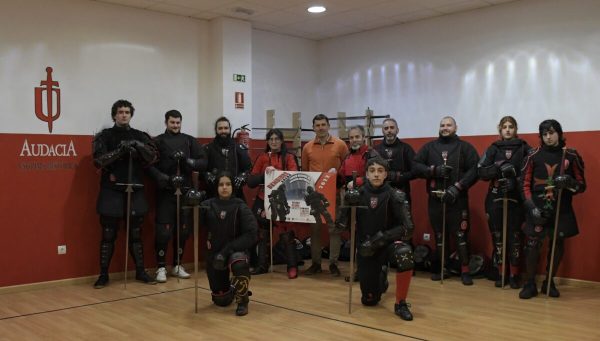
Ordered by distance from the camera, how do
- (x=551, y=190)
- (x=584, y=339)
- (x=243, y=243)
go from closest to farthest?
(x=584, y=339)
(x=243, y=243)
(x=551, y=190)

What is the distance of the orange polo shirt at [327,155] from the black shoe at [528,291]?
2306 mm

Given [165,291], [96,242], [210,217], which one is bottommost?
[165,291]

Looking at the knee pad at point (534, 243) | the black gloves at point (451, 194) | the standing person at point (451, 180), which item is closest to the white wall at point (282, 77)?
the standing person at point (451, 180)

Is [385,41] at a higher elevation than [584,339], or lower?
higher

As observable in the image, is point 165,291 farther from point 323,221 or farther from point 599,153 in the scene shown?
point 599,153

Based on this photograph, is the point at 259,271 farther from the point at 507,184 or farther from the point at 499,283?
the point at 507,184

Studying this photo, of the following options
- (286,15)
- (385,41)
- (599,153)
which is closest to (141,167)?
(286,15)

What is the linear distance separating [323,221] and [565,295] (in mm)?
2473

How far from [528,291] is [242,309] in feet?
8.78

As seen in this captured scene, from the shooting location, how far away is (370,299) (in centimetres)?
514

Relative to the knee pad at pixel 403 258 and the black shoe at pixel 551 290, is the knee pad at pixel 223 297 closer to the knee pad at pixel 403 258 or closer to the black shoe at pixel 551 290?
the knee pad at pixel 403 258

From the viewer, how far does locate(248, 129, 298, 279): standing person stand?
651cm

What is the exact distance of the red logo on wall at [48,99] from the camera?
243 inches

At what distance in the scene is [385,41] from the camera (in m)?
8.40
